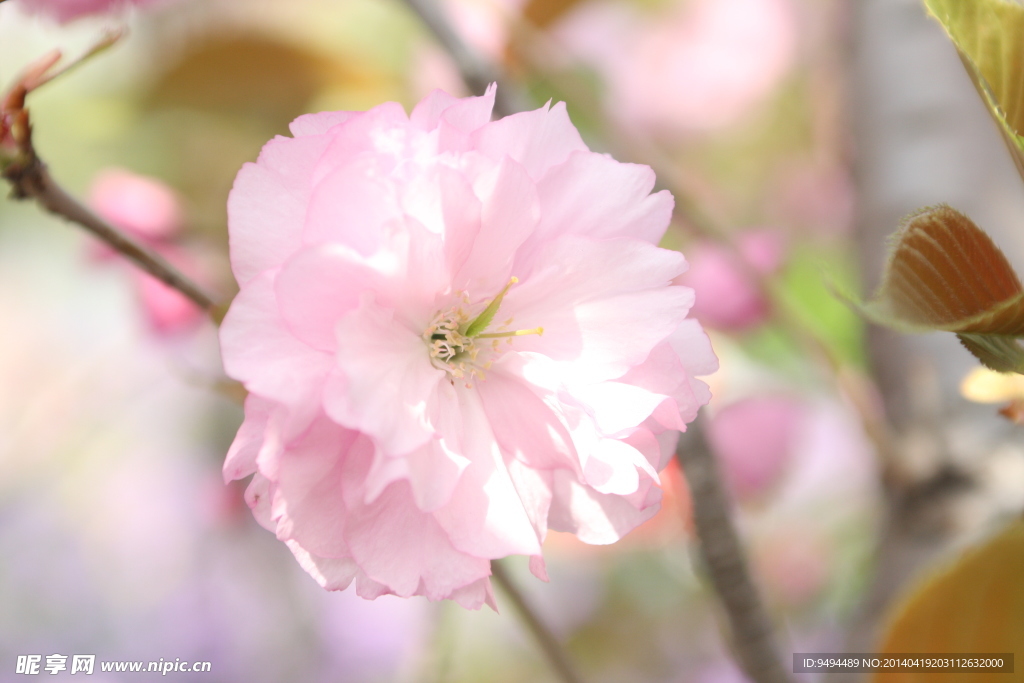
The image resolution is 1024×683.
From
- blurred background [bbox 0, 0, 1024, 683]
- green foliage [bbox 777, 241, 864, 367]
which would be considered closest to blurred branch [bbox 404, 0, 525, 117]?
blurred background [bbox 0, 0, 1024, 683]

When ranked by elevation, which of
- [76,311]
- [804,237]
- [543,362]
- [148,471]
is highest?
[543,362]

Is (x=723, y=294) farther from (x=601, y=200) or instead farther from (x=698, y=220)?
(x=601, y=200)

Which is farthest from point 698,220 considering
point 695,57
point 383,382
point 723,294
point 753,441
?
point 695,57

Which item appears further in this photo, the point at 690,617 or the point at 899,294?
the point at 690,617

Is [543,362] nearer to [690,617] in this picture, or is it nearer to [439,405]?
[439,405]

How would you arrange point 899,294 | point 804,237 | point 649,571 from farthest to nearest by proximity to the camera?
point 804,237 → point 649,571 → point 899,294

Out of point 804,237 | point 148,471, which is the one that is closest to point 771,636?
point 804,237
